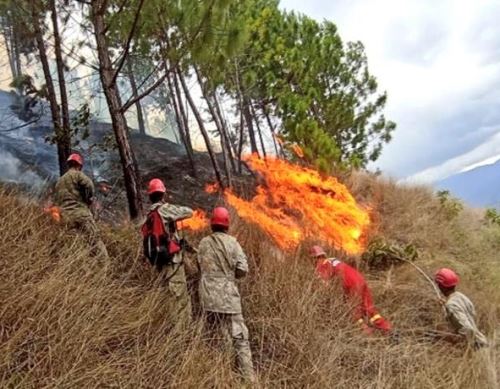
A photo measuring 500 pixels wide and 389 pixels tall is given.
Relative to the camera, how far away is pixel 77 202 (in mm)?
6598

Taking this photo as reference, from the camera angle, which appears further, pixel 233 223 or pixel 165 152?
pixel 165 152

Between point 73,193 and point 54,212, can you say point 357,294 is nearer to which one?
point 73,193

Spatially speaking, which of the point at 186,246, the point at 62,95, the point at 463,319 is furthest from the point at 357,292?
the point at 62,95

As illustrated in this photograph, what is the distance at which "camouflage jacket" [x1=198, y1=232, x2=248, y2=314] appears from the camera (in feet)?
17.0

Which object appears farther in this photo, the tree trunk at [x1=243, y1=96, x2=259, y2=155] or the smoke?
the tree trunk at [x1=243, y1=96, x2=259, y2=155]

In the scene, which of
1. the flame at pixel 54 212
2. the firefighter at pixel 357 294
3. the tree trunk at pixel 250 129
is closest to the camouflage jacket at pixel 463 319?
the firefighter at pixel 357 294

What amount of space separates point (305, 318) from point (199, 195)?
763cm

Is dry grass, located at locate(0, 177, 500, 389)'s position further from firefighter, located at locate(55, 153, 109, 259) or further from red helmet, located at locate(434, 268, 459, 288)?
red helmet, located at locate(434, 268, 459, 288)

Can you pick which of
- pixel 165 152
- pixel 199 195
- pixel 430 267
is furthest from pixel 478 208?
pixel 165 152

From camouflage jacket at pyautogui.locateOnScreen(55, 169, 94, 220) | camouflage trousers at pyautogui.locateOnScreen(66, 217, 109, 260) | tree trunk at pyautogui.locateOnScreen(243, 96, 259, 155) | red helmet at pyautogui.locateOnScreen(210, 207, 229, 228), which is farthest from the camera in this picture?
tree trunk at pyautogui.locateOnScreen(243, 96, 259, 155)

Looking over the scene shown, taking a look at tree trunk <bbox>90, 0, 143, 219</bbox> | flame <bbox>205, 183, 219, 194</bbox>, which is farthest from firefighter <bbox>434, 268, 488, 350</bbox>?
flame <bbox>205, 183, 219, 194</bbox>

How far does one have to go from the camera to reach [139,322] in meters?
4.64

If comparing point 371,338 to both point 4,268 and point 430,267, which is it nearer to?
point 4,268

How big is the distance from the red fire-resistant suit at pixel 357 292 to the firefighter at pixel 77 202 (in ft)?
9.21
